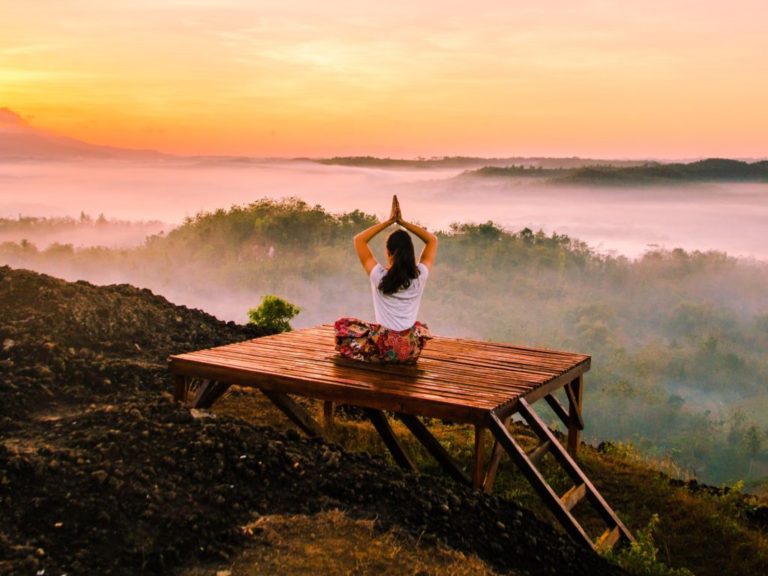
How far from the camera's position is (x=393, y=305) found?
6602mm

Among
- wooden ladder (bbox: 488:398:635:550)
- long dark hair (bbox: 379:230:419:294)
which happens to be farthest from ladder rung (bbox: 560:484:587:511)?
long dark hair (bbox: 379:230:419:294)

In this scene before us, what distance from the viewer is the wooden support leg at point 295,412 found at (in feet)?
22.2

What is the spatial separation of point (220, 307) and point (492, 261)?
791 centimetres

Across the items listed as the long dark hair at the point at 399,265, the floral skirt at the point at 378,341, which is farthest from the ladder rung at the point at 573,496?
the long dark hair at the point at 399,265

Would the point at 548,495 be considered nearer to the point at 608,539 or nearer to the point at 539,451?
the point at 608,539

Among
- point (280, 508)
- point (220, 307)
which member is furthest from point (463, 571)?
point (220, 307)

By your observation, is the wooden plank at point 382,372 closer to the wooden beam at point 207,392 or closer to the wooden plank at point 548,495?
the wooden beam at point 207,392

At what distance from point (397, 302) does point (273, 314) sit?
18.5 feet

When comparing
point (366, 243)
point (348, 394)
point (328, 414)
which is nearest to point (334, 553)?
point (348, 394)

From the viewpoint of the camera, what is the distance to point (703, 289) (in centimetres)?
2120

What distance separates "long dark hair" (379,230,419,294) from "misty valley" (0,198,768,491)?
12.1 metres

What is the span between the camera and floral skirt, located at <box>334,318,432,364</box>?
6.67 meters

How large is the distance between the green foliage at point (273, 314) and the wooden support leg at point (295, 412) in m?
4.71

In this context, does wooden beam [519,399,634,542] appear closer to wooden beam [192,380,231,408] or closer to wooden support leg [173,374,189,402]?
wooden beam [192,380,231,408]
